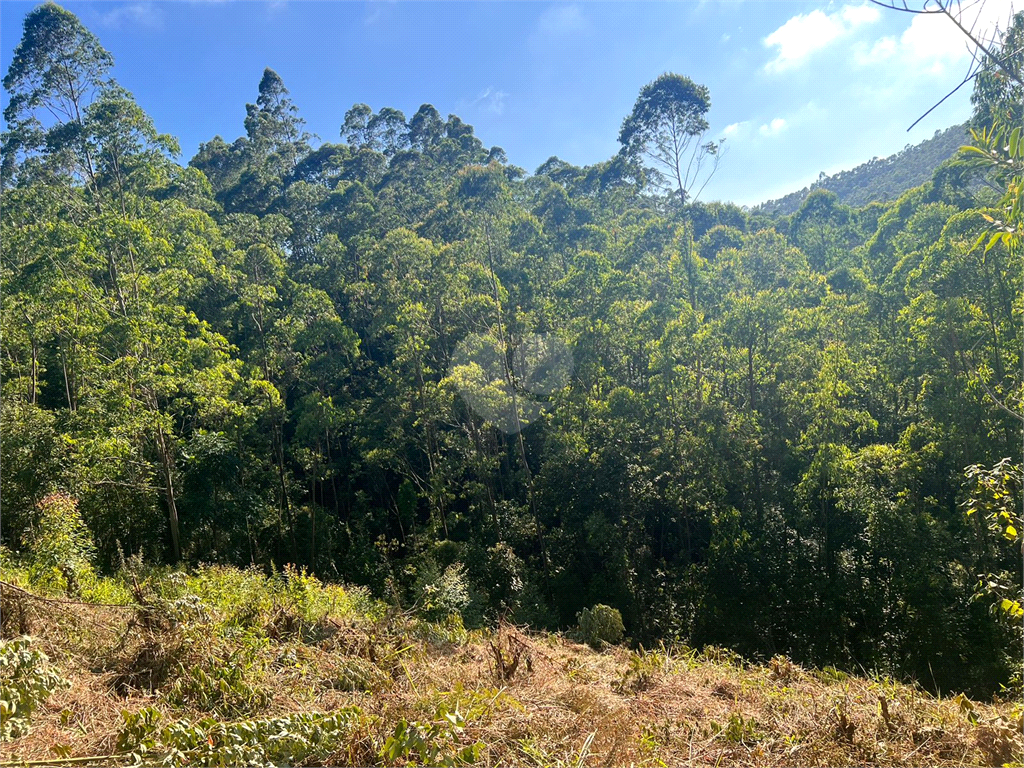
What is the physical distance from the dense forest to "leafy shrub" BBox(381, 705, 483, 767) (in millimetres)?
5984

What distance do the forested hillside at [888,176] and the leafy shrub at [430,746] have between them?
34895 mm

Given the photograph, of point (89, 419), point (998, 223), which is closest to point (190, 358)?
point (89, 419)

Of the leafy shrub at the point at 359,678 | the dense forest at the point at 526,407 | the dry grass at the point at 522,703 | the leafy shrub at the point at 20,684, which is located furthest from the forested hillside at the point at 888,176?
the leafy shrub at the point at 20,684

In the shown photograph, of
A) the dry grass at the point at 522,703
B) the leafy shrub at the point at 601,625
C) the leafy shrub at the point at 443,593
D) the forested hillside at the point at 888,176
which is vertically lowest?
the leafy shrub at the point at 601,625

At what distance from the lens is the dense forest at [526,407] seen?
11.3 m

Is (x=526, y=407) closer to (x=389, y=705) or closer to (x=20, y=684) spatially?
(x=389, y=705)

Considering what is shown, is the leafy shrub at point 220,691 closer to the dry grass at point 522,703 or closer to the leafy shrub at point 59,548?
the dry grass at point 522,703

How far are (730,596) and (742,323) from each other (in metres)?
6.56

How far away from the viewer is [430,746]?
3309mm

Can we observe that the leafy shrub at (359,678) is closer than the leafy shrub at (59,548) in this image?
Yes

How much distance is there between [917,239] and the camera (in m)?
15.9

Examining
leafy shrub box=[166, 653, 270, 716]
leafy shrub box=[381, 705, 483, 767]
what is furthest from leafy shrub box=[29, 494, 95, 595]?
leafy shrub box=[381, 705, 483, 767]

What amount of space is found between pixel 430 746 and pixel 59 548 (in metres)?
8.55

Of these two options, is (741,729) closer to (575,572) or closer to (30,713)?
(30,713)
